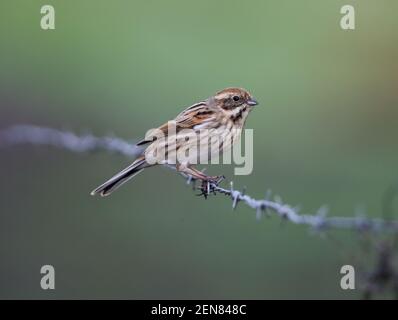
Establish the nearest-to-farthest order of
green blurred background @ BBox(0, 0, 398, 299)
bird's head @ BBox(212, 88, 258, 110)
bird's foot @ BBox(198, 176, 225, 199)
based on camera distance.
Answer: bird's foot @ BBox(198, 176, 225, 199)
bird's head @ BBox(212, 88, 258, 110)
green blurred background @ BBox(0, 0, 398, 299)

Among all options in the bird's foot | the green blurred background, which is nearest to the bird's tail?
the bird's foot

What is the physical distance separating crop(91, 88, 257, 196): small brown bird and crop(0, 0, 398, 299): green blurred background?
236 centimetres

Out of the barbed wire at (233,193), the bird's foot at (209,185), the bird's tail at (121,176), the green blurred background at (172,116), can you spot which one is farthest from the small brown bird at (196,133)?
the green blurred background at (172,116)

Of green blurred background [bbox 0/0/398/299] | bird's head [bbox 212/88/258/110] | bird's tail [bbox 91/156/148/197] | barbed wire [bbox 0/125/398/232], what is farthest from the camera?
green blurred background [bbox 0/0/398/299]

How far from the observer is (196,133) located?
22.9ft

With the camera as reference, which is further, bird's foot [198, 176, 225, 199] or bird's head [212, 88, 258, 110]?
bird's head [212, 88, 258, 110]

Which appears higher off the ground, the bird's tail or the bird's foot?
the bird's tail

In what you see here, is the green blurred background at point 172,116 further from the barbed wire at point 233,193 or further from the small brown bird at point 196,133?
the small brown bird at point 196,133

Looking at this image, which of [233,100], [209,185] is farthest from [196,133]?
[209,185]

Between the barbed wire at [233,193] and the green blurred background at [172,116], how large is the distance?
2.01m

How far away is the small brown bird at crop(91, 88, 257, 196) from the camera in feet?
22.4

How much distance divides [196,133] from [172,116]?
455 centimetres

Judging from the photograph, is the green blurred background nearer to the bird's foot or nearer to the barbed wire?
the barbed wire

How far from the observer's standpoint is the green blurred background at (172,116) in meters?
9.99
